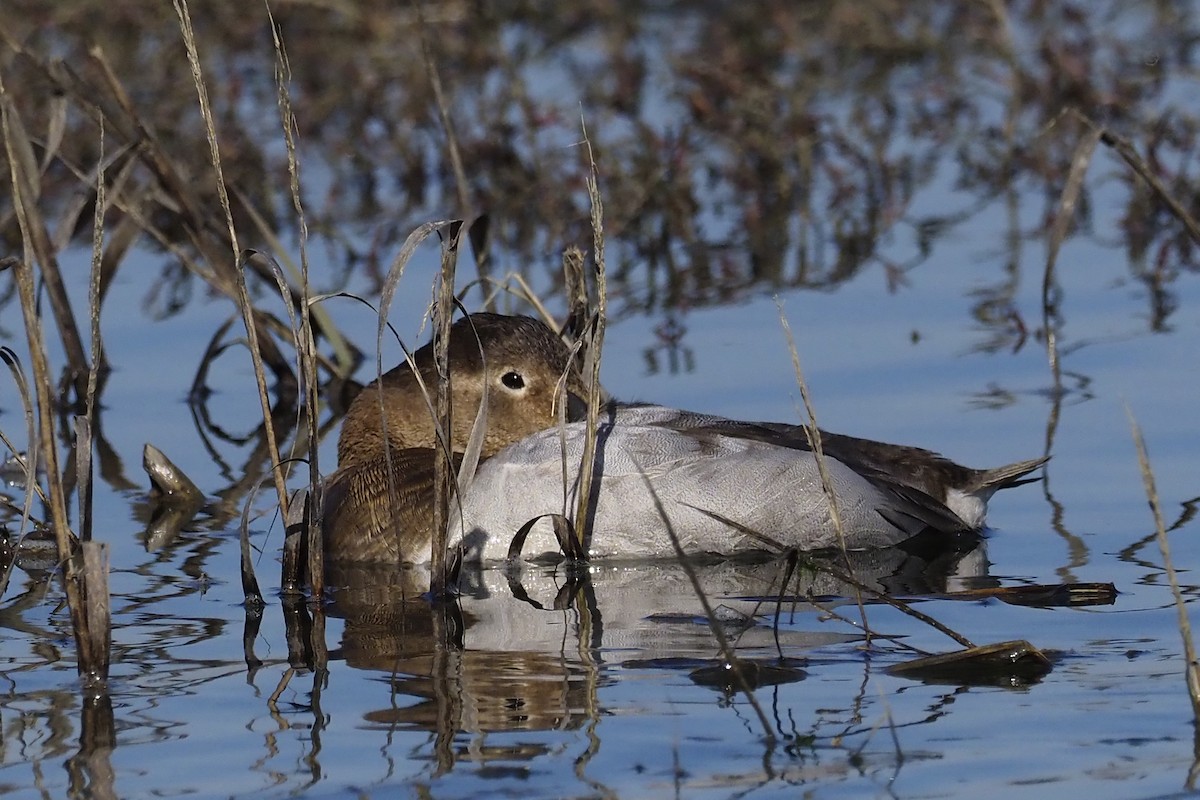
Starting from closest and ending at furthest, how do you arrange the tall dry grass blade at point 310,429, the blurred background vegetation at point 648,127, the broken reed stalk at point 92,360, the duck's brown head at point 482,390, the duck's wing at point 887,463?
the broken reed stalk at point 92,360 → the tall dry grass blade at point 310,429 → the duck's wing at point 887,463 → the duck's brown head at point 482,390 → the blurred background vegetation at point 648,127

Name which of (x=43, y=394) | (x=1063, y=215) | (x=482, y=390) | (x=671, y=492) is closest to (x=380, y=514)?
(x=482, y=390)

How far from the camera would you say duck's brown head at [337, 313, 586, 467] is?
635 cm

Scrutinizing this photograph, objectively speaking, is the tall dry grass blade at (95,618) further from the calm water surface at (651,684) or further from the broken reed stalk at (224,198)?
the broken reed stalk at (224,198)

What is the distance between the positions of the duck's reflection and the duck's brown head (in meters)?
0.71

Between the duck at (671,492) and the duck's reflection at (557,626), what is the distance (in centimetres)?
8

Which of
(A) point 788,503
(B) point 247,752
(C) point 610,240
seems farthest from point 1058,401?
(B) point 247,752

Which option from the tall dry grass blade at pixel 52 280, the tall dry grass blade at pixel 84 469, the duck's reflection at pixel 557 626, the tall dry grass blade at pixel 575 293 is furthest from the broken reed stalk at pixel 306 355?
the tall dry grass blade at pixel 52 280

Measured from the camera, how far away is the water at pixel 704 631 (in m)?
3.83

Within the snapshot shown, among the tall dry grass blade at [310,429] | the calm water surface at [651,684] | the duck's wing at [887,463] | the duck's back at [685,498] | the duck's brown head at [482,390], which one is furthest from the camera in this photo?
the duck's brown head at [482,390]

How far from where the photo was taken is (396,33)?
40.2 feet

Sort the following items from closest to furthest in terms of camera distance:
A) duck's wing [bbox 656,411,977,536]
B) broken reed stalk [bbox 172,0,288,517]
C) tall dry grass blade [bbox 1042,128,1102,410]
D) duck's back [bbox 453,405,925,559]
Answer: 1. broken reed stalk [bbox 172,0,288,517]
2. duck's back [bbox 453,405,925,559]
3. duck's wing [bbox 656,411,977,536]
4. tall dry grass blade [bbox 1042,128,1102,410]

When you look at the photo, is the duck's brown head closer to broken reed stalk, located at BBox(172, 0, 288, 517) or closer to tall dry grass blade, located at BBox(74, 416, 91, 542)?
broken reed stalk, located at BBox(172, 0, 288, 517)

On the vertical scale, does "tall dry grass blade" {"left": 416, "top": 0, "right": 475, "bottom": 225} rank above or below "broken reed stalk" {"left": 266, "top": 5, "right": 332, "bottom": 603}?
above

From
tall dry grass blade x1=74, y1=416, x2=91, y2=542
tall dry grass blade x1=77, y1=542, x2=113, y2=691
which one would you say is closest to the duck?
tall dry grass blade x1=74, y1=416, x2=91, y2=542
